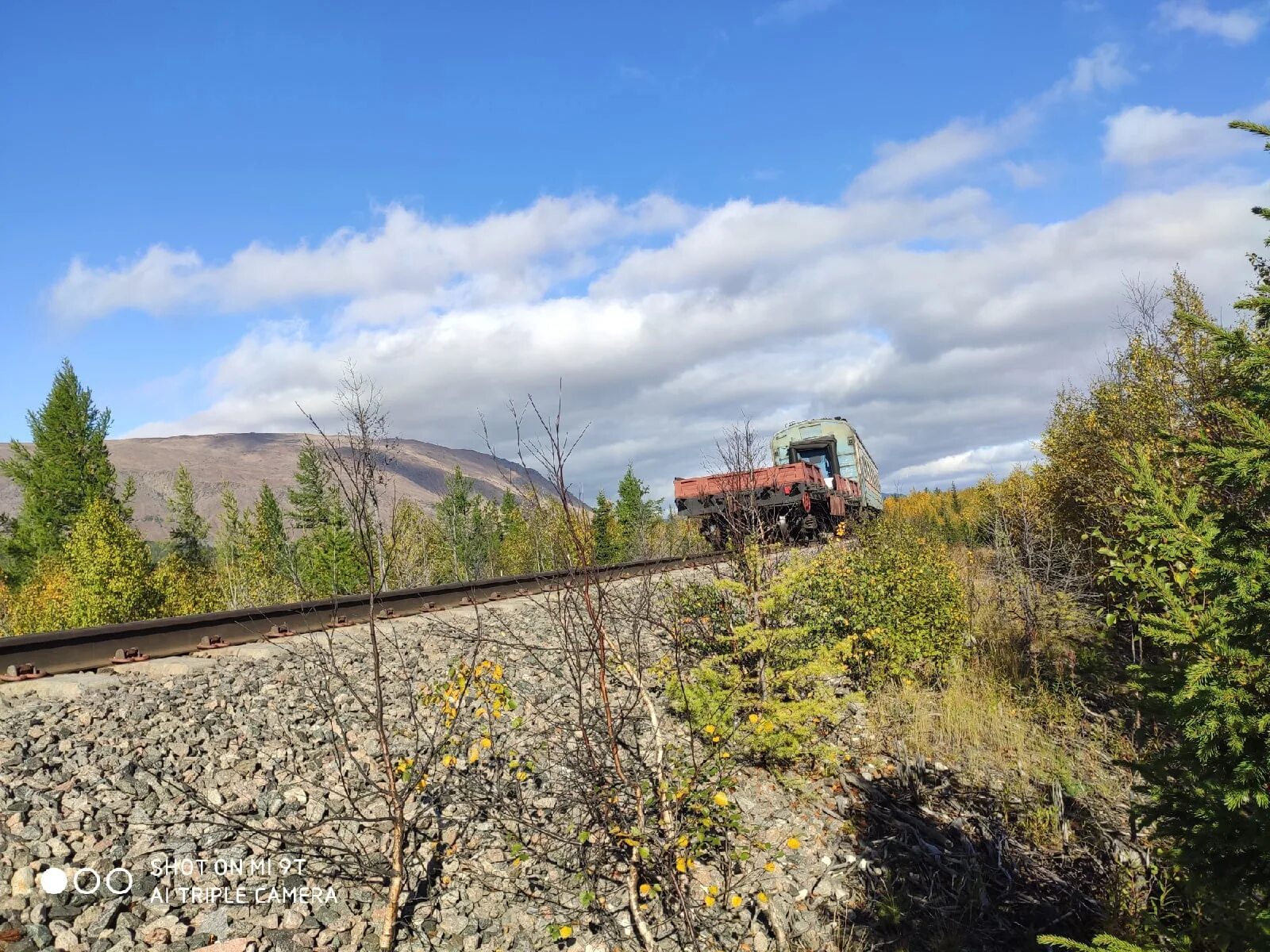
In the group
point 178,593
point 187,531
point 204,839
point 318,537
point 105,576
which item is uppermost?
point 187,531

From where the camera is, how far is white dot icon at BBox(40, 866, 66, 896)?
11.9 ft

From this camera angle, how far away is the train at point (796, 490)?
845 cm

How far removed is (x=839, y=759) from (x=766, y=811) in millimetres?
1439

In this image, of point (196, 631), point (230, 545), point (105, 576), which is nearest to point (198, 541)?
point (230, 545)

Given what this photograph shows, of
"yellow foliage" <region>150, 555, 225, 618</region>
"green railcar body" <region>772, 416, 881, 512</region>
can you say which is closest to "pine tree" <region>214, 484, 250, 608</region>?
"yellow foliage" <region>150, 555, 225, 618</region>

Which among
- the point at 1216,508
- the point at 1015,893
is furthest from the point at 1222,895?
the point at 1015,893

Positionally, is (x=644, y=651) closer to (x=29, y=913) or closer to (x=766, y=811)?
(x=766, y=811)

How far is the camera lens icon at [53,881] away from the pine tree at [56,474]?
3807 centimetres

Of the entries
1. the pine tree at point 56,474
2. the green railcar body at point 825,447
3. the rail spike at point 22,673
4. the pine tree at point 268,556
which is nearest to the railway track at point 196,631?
the rail spike at point 22,673

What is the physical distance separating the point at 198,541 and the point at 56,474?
10353 mm

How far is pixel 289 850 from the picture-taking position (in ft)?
13.9

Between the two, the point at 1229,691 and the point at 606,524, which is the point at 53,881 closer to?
the point at 1229,691

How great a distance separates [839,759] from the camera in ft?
23.3

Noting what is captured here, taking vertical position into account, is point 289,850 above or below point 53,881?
below
